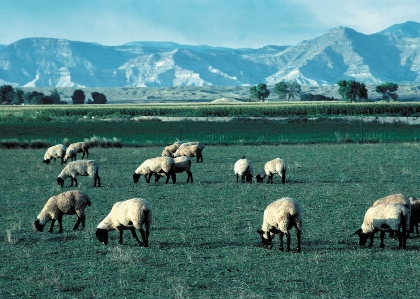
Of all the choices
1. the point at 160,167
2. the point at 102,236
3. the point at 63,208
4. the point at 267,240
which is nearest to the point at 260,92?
the point at 160,167

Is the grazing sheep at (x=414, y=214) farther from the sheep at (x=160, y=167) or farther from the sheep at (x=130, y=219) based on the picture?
the sheep at (x=160, y=167)

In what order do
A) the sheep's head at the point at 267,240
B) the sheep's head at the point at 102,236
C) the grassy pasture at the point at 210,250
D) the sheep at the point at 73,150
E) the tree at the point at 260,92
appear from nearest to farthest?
1. the grassy pasture at the point at 210,250
2. the sheep's head at the point at 267,240
3. the sheep's head at the point at 102,236
4. the sheep at the point at 73,150
5. the tree at the point at 260,92

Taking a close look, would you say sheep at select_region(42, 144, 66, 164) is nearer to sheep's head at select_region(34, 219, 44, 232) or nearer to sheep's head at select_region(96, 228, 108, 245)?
sheep's head at select_region(34, 219, 44, 232)

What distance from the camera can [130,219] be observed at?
44.3 feet

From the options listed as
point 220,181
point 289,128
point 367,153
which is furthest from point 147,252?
point 289,128

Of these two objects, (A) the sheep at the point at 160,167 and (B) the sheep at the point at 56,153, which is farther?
(B) the sheep at the point at 56,153

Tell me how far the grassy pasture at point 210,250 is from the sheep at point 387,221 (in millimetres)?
319

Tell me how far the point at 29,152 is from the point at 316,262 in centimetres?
3425

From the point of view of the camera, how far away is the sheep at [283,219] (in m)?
12.7

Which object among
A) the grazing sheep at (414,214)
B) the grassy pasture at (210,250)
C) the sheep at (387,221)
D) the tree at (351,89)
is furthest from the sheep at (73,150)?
the tree at (351,89)

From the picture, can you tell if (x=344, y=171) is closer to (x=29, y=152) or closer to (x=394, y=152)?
(x=394, y=152)

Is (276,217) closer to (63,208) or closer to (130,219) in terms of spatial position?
(130,219)

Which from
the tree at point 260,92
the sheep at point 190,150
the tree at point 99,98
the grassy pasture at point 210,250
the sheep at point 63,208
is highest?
the tree at point 260,92

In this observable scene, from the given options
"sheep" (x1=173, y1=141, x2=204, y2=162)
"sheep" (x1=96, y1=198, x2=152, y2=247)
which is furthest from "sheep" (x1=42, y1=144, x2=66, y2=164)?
"sheep" (x1=96, y1=198, x2=152, y2=247)
